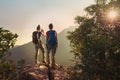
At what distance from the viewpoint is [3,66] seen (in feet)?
39.4

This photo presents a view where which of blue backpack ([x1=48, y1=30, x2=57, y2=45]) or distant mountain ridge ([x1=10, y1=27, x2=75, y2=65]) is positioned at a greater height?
distant mountain ridge ([x1=10, y1=27, x2=75, y2=65])

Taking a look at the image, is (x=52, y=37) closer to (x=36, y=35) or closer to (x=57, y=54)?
(x=36, y=35)

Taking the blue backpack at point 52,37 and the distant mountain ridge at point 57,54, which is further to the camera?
the distant mountain ridge at point 57,54

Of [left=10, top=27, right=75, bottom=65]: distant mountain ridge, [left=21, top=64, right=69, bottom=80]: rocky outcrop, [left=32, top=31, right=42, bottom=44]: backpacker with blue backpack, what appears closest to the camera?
[left=21, top=64, right=69, bottom=80]: rocky outcrop

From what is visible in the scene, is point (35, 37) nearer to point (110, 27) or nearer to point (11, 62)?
point (11, 62)

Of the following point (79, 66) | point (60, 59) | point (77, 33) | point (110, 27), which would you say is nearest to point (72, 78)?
point (79, 66)

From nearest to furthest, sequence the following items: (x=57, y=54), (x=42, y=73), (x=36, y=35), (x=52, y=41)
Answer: (x=42, y=73) < (x=52, y=41) < (x=36, y=35) < (x=57, y=54)

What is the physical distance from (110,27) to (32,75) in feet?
35.3

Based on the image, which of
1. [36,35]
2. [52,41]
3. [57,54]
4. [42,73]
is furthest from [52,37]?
[57,54]

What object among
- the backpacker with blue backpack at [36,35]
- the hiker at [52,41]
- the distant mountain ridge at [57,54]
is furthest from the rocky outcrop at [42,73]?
the distant mountain ridge at [57,54]

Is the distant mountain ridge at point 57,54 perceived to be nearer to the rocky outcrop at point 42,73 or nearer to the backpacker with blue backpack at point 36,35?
the backpacker with blue backpack at point 36,35

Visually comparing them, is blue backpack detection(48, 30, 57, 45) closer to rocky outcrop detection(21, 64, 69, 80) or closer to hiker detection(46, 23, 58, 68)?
hiker detection(46, 23, 58, 68)

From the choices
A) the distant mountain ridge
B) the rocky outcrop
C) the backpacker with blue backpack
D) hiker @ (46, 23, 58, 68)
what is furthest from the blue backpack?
the distant mountain ridge

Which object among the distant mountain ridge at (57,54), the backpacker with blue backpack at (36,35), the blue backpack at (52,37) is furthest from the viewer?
the distant mountain ridge at (57,54)
